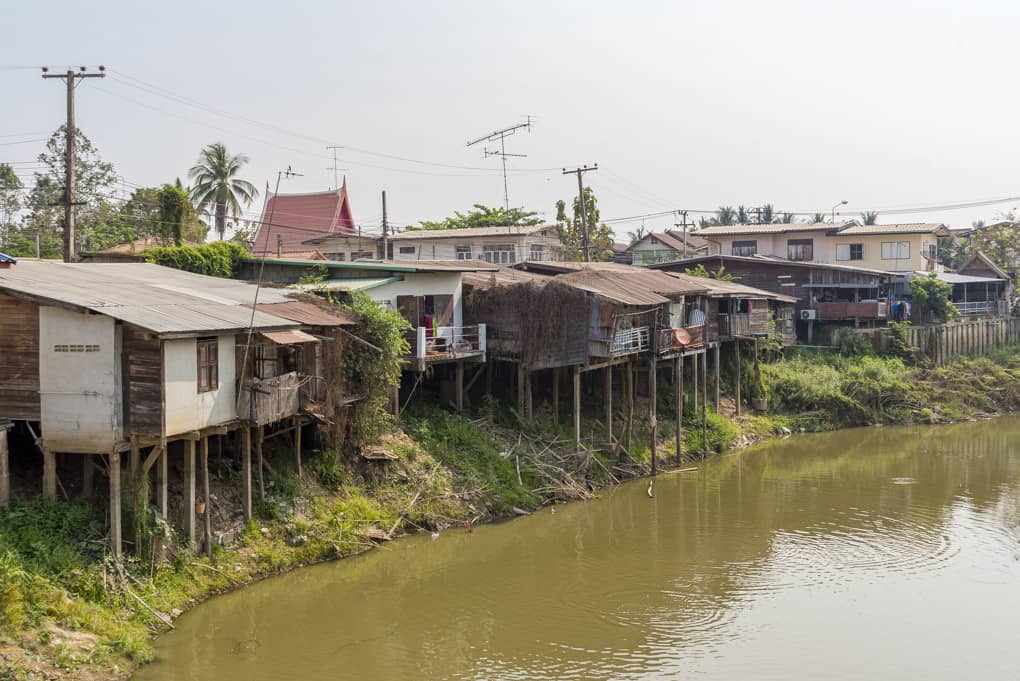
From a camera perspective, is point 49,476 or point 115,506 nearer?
point 115,506

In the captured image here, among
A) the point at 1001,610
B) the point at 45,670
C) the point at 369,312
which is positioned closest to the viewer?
the point at 45,670

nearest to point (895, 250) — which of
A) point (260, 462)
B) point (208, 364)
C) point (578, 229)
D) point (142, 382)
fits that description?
point (578, 229)

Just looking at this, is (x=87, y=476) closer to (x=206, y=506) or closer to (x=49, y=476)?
(x=49, y=476)

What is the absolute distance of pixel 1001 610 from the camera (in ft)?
61.0

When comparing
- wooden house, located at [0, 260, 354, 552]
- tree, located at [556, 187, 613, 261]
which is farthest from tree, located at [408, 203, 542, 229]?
wooden house, located at [0, 260, 354, 552]

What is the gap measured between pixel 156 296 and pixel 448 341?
884 centimetres

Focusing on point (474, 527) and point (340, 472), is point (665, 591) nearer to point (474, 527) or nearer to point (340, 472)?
point (474, 527)

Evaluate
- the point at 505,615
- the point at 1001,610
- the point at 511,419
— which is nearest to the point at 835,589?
the point at 1001,610

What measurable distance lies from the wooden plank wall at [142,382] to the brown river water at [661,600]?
3.37 meters

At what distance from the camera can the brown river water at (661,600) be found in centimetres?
1598

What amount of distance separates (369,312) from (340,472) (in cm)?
366

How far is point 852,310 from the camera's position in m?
44.1

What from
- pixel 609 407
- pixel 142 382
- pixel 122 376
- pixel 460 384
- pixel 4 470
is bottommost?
pixel 4 470

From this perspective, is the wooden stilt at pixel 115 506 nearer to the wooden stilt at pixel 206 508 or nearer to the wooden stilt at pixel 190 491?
the wooden stilt at pixel 190 491
